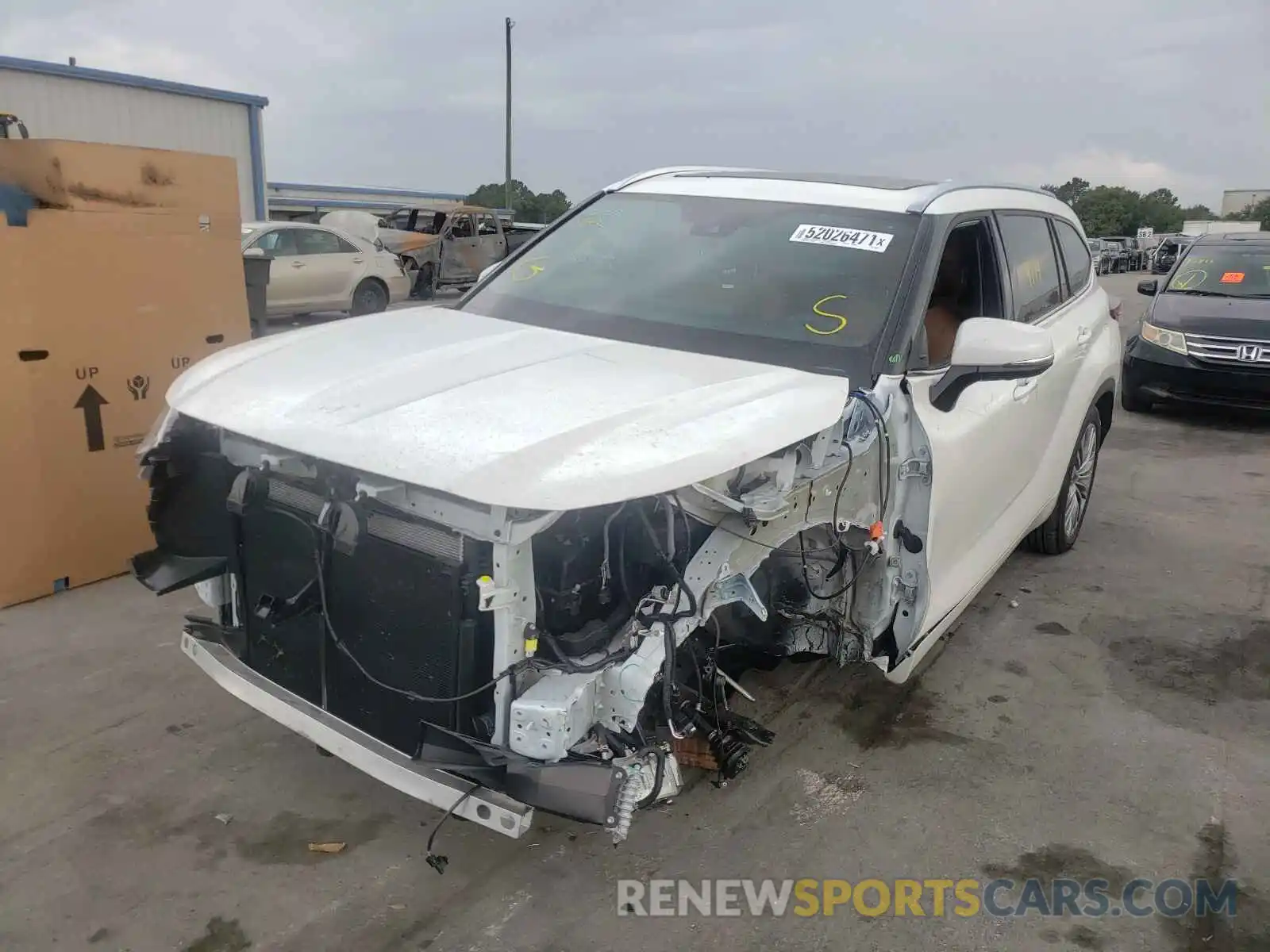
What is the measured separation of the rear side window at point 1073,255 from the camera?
5.02 meters

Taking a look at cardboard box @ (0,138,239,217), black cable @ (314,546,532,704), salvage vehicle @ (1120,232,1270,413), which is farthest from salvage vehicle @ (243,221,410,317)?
black cable @ (314,546,532,704)

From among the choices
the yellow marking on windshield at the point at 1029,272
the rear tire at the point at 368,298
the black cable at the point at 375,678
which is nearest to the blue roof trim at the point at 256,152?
the rear tire at the point at 368,298

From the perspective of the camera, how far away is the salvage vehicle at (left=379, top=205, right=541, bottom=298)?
1892 cm

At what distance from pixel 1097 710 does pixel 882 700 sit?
0.84 metres

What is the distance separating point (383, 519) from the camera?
2418mm

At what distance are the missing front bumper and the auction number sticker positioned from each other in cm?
218

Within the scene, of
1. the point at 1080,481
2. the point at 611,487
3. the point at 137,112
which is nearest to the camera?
the point at 611,487

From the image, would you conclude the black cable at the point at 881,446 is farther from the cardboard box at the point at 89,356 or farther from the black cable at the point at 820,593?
the cardboard box at the point at 89,356

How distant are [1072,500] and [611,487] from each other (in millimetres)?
4087

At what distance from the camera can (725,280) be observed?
3465 mm

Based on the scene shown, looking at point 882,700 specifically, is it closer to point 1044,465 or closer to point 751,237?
point 1044,465

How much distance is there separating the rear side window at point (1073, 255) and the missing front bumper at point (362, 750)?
4.05m

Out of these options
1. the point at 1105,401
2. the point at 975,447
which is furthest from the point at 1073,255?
the point at 975,447

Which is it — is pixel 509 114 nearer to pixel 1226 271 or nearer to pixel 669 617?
pixel 1226 271
